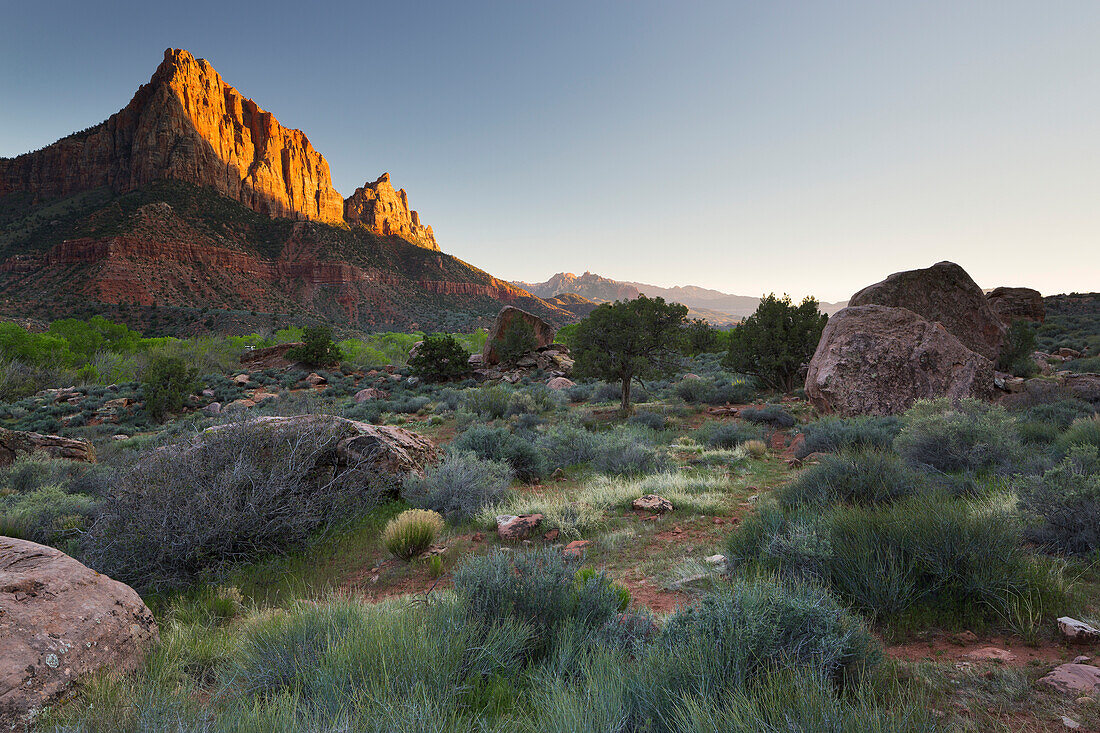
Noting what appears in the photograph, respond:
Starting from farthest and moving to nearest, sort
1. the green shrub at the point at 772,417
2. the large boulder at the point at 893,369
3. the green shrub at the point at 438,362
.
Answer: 1. the green shrub at the point at 438,362
2. the green shrub at the point at 772,417
3. the large boulder at the point at 893,369

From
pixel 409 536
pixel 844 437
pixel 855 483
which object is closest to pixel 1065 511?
pixel 855 483

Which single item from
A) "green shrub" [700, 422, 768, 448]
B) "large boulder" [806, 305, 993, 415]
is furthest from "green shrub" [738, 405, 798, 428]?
"green shrub" [700, 422, 768, 448]

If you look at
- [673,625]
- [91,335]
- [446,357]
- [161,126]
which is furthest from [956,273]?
[161,126]

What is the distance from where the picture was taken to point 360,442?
259 inches

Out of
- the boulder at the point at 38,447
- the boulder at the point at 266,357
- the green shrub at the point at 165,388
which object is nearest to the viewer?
the boulder at the point at 38,447

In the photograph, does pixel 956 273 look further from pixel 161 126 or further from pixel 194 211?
pixel 161 126

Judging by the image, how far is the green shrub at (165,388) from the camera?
16.6 m

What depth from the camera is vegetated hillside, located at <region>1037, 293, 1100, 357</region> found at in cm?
2383

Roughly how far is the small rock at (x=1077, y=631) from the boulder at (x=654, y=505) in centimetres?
358

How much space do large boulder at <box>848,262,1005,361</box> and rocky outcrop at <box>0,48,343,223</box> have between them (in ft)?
372

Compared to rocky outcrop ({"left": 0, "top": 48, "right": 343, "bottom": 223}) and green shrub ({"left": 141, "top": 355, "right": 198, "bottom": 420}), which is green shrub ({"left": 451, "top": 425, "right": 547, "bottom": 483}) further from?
rocky outcrop ({"left": 0, "top": 48, "right": 343, "bottom": 223})

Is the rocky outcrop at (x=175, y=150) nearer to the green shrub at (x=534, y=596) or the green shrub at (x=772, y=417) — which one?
the green shrub at (x=772, y=417)

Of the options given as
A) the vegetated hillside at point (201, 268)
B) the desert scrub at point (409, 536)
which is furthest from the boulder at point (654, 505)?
the vegetated hillside at point (201, 268)

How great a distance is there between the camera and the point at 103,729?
162cm
